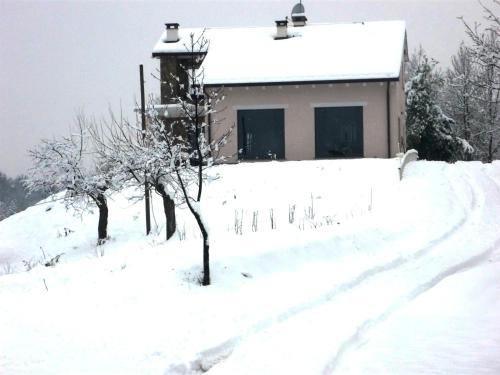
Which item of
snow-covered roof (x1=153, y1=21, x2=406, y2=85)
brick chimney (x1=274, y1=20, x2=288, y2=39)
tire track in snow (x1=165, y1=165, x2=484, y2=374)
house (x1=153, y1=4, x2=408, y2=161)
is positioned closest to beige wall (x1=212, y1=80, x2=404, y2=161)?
house (x1=153, y1=4, x2=408, y2=161)

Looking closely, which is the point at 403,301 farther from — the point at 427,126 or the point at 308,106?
the point at 427,126

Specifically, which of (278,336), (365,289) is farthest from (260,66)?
(278,336)

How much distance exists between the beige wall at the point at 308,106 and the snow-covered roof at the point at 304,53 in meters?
0.53

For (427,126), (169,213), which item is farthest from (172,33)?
(169,213)

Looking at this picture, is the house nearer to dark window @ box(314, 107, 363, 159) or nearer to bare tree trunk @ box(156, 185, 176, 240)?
dark window @ box(314, 107, 363, 159)

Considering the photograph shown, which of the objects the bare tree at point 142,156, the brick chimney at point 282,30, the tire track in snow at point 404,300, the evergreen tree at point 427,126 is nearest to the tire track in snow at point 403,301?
the tire track in snow at point 404,300

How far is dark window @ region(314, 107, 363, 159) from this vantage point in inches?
908

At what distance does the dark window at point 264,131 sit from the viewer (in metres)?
23.4

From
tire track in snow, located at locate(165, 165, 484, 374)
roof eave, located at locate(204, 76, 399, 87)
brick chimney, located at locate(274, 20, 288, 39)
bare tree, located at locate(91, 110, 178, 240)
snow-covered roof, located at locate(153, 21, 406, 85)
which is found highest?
brick chimney, located at locate(274, 20, 288, 39)

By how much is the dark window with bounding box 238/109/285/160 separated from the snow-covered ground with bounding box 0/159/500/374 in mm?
9298

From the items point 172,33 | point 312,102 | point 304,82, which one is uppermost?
point 172,33

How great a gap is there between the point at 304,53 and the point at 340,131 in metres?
4.01

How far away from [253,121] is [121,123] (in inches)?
275

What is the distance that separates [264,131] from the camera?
77.1ft
